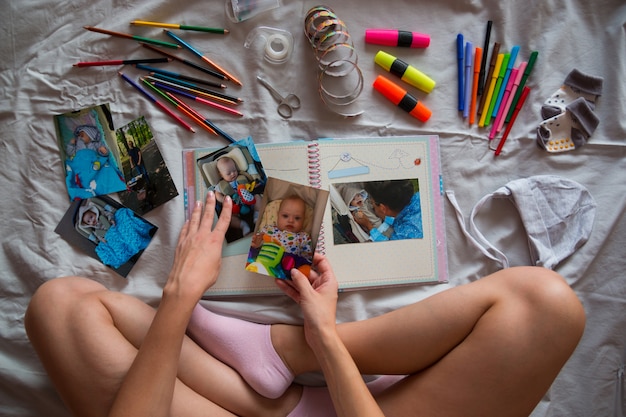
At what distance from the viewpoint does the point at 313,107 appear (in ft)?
3.58

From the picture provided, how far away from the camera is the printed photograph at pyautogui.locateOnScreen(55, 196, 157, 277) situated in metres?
1.08

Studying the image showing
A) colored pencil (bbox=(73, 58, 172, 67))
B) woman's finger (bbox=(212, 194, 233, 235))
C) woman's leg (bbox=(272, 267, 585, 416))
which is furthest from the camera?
colored pencil (bbox=(73, 58, 172, 67))

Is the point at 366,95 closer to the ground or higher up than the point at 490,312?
higher up

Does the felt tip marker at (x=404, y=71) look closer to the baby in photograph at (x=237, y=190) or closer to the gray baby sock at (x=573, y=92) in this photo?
the gray baby sock at (x=573, y=92)

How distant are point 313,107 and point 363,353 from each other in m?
0.54

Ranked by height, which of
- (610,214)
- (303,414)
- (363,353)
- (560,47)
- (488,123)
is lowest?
(303,414)

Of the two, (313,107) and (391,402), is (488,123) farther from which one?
(391,402)

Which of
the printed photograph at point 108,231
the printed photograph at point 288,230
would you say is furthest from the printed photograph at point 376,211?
the printed photograph at point 108,231

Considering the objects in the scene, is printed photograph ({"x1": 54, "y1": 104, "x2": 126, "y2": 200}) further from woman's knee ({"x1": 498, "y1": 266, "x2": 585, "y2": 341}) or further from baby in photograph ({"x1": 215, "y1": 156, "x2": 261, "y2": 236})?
woman's knee ({"x1": 498, "y1": 266, "x2": 585, "y2": 341})

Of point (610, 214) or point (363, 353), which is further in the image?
point (610, 214)

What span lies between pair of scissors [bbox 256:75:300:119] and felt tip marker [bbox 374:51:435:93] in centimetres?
20

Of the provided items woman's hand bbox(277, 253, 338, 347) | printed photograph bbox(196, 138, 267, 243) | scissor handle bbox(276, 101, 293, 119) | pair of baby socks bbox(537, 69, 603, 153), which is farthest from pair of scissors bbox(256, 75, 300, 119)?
pair of baby socks bbox(537, 69, 603, 153)

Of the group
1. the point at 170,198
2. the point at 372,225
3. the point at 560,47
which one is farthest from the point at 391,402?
the point at 560,47

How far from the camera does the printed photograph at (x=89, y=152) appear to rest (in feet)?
3.58
